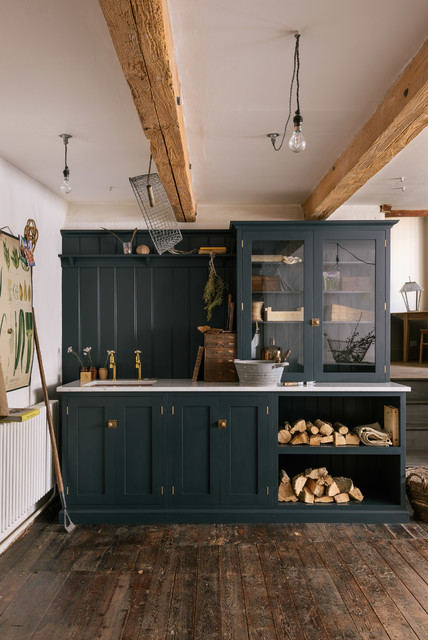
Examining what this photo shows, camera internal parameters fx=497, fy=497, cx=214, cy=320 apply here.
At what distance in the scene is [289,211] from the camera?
14.6 ft

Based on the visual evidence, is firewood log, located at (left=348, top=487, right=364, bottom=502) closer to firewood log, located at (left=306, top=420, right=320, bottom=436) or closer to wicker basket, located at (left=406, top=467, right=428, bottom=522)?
wicker basket, located at (left=406, top=467, right=428, bottom=522)

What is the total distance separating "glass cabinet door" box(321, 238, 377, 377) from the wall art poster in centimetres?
223

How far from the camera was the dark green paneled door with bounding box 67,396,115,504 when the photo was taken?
12.0 ft

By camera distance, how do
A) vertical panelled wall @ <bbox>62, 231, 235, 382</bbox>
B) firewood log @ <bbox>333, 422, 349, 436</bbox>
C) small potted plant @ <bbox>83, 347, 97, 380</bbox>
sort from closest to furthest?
firewood log @ <bbox>333, 422, 349, 436</bbox>
small potted plant @ <bbox>83, 347, 97, 380</bbox>
vertical panelled wall @ <bbox>62, 231, 235, 382</bbox>

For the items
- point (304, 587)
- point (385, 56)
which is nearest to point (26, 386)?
point (304, 587)

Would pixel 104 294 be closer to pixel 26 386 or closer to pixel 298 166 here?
pixel 26 386

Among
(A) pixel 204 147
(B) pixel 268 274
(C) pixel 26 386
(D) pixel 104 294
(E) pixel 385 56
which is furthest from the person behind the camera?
(D) pixel 104 294

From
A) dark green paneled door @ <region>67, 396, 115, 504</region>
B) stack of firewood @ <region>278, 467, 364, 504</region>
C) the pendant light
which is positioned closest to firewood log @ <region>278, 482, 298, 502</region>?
stack of firewood @ <region>278, 467, 364, 504</region>

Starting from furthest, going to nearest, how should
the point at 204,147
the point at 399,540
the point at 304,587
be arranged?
the point at 399,540, the point at 204,147, the point at 304,587

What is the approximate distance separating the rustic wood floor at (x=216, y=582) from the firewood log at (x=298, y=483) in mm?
274

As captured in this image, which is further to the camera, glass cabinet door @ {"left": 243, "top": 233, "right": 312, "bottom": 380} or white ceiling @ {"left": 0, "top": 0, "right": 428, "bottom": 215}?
glass cabinet door @ {"left": 243, "top": 233, "right": 312, "bottom": 380}

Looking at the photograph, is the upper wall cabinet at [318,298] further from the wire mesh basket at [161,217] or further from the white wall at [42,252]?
the white wall at [42,252]

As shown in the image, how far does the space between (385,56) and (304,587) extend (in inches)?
103

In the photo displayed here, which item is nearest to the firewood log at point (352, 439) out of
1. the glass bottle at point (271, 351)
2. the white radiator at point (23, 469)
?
the glass bottle at point (271, 351)
